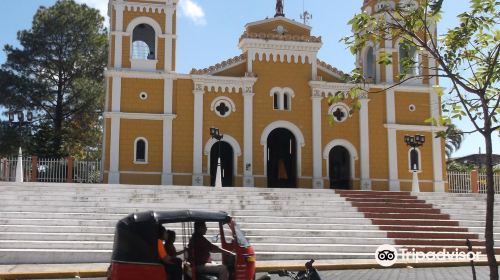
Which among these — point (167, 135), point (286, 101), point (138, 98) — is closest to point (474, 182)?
point (286, 101)

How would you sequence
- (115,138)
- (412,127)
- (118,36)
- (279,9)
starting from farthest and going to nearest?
(279,9)
(412,127)
(118,36)
(115,138)

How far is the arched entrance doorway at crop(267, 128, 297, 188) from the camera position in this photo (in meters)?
28.7

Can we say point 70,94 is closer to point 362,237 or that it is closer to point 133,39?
point 133,39

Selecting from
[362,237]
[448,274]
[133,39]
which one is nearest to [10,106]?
[133,39]

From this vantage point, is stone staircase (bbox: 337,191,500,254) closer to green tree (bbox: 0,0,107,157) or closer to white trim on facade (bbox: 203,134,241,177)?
white trim on facade (bbox: 203,134,241,177)

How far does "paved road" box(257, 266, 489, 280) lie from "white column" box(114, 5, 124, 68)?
16417mm

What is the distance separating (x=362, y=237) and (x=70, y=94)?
1085 inches

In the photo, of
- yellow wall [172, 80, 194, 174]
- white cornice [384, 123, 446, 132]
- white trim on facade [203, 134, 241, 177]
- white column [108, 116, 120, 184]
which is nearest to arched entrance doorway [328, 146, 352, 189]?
white cornice [384, 123, 446, 132]

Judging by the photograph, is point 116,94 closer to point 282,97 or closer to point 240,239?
point 282,97

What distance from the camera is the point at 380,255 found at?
53.1 ft

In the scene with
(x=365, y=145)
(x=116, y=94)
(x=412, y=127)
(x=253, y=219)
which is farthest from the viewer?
(x=412, y=127)

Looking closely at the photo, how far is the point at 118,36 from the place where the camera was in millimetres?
27656

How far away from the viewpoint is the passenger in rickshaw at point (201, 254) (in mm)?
8414

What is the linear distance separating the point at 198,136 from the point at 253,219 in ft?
32.8
